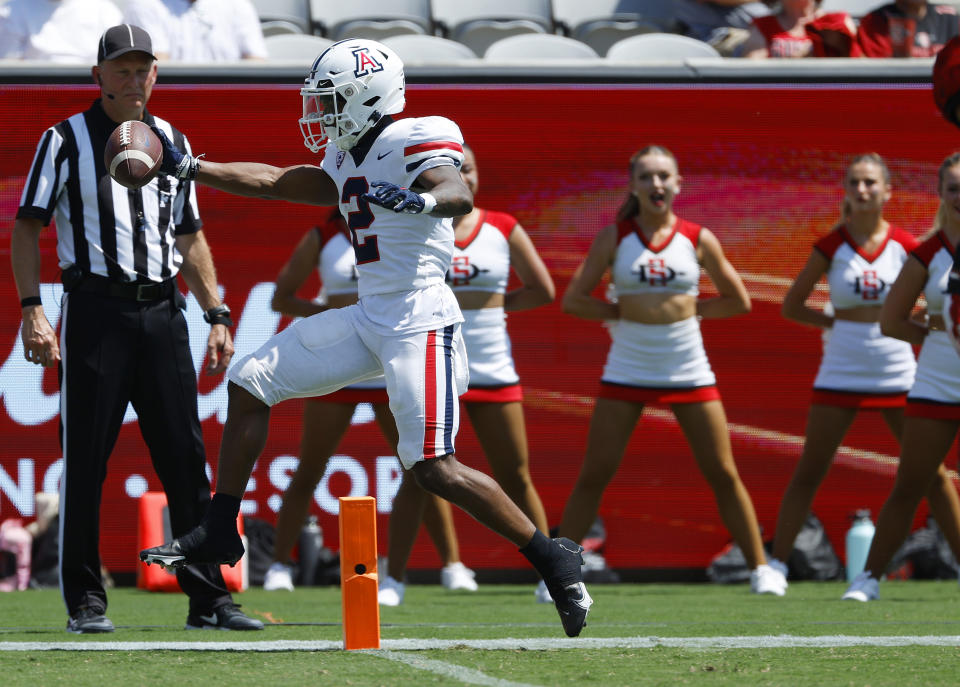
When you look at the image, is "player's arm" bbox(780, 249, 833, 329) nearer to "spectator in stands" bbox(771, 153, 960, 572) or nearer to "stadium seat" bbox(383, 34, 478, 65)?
"spectator in stands" bbox(771, 153, 960, 572)

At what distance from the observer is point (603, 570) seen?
27.0ft

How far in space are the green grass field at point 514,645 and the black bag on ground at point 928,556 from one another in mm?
1245

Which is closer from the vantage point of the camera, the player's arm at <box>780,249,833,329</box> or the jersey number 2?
the jersey number 2

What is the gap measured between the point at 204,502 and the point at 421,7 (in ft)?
19.9

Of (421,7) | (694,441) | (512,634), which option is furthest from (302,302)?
(421,7)

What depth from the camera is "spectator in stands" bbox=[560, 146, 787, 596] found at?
7262 millimetres

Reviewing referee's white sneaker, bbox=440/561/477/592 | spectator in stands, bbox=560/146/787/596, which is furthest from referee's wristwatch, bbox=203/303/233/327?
referee's white sneaker, bbox=440/561/477/592

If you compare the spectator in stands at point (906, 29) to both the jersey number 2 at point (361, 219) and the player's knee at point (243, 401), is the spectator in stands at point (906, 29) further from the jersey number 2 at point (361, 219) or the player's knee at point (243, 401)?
the player's knee at point (243, 401)

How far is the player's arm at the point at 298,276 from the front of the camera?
7.44m

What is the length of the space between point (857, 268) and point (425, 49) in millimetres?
3246

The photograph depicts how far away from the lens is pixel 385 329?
460 centimetres

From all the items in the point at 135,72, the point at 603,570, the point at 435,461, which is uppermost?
the point at 135,72

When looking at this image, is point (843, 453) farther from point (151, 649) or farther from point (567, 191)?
point (151, 649)

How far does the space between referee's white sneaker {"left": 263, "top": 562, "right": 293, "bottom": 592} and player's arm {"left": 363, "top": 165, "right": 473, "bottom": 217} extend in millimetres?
3528
